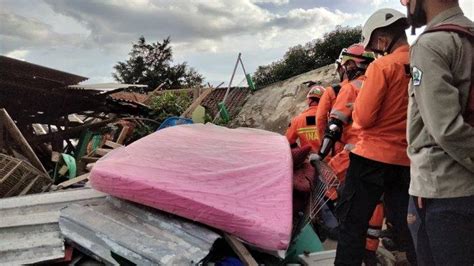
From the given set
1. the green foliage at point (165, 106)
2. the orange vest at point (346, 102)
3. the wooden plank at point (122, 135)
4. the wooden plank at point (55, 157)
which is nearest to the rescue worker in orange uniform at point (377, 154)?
the orange vest at point (346, 102)

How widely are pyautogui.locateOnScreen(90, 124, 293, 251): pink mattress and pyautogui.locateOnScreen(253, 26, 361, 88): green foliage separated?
14.6 m

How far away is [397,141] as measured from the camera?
2.62 m

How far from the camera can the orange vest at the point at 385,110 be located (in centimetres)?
256

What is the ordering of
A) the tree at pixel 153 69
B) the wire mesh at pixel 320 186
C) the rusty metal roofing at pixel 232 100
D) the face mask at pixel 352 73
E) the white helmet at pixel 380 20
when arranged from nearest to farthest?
1. the white helmet at pixel 380 20
2. the wire mesh at pixel 320 186
3. the face mask at pixel 352 73
4. the rusty metal roofing at pixel 232 100
5. the tree at pixel 153 69

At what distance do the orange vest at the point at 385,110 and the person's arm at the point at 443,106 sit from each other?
3.01 ft

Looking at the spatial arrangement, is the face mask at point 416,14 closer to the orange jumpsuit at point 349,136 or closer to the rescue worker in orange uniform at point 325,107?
the orange jumpsuit at point 349,136

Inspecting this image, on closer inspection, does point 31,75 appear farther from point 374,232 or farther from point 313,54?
point 313,54

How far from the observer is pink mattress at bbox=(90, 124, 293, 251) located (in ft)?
7.64

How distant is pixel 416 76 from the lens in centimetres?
169

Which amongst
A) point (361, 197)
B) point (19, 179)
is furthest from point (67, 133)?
point (361, 197)

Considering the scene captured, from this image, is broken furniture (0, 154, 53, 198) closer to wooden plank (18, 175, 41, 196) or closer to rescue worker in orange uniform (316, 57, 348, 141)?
wooden plank (18, 175, 41, 196)

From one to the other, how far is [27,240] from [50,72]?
472cm

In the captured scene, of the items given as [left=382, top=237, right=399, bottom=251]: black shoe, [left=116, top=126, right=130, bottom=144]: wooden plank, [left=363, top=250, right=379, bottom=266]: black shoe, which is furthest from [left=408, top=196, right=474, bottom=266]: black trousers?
[left=116, top=126, right=130, bottom=144]: wooden plank

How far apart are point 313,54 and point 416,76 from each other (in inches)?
657
